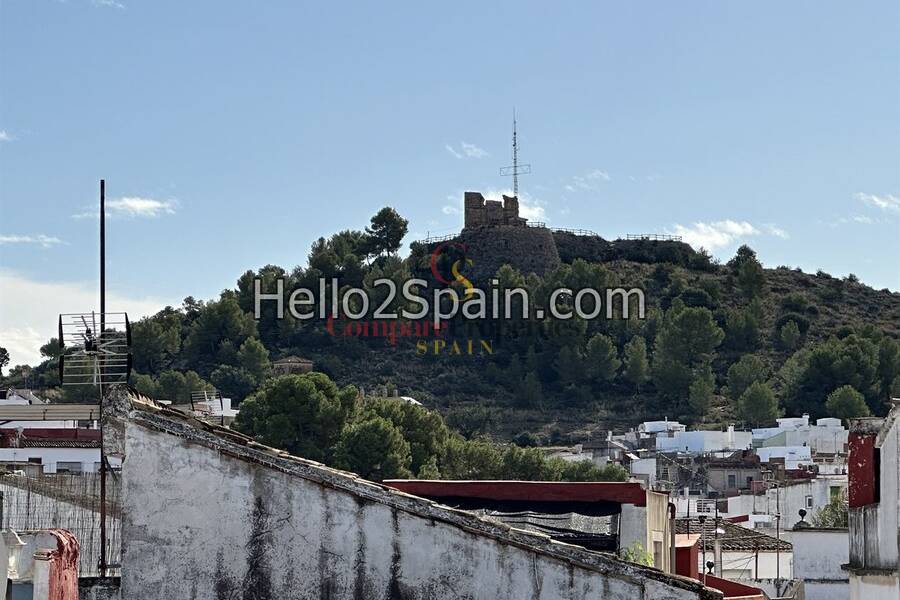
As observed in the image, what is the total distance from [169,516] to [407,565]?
1621 millimetres

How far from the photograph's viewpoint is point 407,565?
12.0 meters

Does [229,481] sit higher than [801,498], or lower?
higher

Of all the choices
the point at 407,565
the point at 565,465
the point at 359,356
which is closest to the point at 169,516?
the point at 407,565

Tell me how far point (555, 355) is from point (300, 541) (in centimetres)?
12798

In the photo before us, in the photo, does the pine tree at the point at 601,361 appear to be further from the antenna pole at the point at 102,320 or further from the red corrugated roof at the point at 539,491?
the antenna pole at the point at 102,320

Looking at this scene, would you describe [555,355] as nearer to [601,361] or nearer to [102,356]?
[601,361]

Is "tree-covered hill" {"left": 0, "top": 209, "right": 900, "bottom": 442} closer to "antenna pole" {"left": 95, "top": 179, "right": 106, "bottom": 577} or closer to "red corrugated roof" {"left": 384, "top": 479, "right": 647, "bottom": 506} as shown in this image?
"red corrugated roof" {"left": 384, "top": 479, "right": 647, "bottom": 506}

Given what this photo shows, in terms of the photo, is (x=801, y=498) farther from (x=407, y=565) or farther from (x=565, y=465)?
(x=407, y=565)

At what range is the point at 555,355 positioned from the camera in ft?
458

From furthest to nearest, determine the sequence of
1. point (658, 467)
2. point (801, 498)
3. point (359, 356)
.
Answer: point (359, 356)
point (658, 467)
point (801, 498)

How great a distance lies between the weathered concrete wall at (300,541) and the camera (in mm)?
11875

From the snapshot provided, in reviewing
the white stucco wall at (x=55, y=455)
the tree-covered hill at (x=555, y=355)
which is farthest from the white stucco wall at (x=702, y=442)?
the white stucco wall at (x=55, y=455)

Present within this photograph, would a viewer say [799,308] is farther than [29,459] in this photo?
Yes

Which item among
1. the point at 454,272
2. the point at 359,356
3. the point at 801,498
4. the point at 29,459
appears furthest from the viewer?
the point at 454,272
